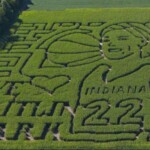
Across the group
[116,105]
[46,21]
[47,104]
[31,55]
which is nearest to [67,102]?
[47,104]

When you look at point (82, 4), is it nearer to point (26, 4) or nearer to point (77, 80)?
point (26, 4)

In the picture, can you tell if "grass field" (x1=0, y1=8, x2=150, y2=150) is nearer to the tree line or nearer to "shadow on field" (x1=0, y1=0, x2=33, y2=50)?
"shadow on field" (x1=0, y1=0, x2=33, y2=50)

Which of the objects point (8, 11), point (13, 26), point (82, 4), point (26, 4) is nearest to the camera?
point (13, 26)

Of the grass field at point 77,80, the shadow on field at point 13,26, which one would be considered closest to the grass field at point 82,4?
the shadow on field at point 13,26

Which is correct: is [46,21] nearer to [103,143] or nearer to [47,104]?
[47,104]

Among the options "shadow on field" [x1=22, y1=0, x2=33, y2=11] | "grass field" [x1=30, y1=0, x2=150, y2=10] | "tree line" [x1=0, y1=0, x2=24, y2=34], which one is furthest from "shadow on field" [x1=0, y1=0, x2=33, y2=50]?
"grass field" [x1=30, y1=0, x2=150, y2=10]

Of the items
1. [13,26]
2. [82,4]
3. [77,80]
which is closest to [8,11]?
[13,26]

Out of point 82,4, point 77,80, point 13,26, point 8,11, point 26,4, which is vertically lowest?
point 77,80
